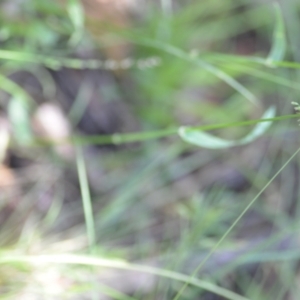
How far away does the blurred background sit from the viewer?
0.87m

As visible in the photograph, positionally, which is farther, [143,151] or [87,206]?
[143,151]

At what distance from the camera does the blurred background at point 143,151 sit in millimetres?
869

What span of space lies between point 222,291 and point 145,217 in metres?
0.25

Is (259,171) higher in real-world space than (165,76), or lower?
lower

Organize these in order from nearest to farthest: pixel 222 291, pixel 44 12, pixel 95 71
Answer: pixel 222 291 → pixel 44 12 → pixel 95 71

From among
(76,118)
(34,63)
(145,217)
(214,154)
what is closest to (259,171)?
(214,154)

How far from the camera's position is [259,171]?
1070 mm

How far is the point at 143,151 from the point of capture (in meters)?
1.02

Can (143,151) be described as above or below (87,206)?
above

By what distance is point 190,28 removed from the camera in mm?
1088

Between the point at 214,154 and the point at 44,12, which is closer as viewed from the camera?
the point at 44,12

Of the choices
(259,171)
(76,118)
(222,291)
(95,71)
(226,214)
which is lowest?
(222,291)

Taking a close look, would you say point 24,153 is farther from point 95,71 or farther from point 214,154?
point 214,154

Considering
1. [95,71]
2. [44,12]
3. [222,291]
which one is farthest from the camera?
[95,71]
